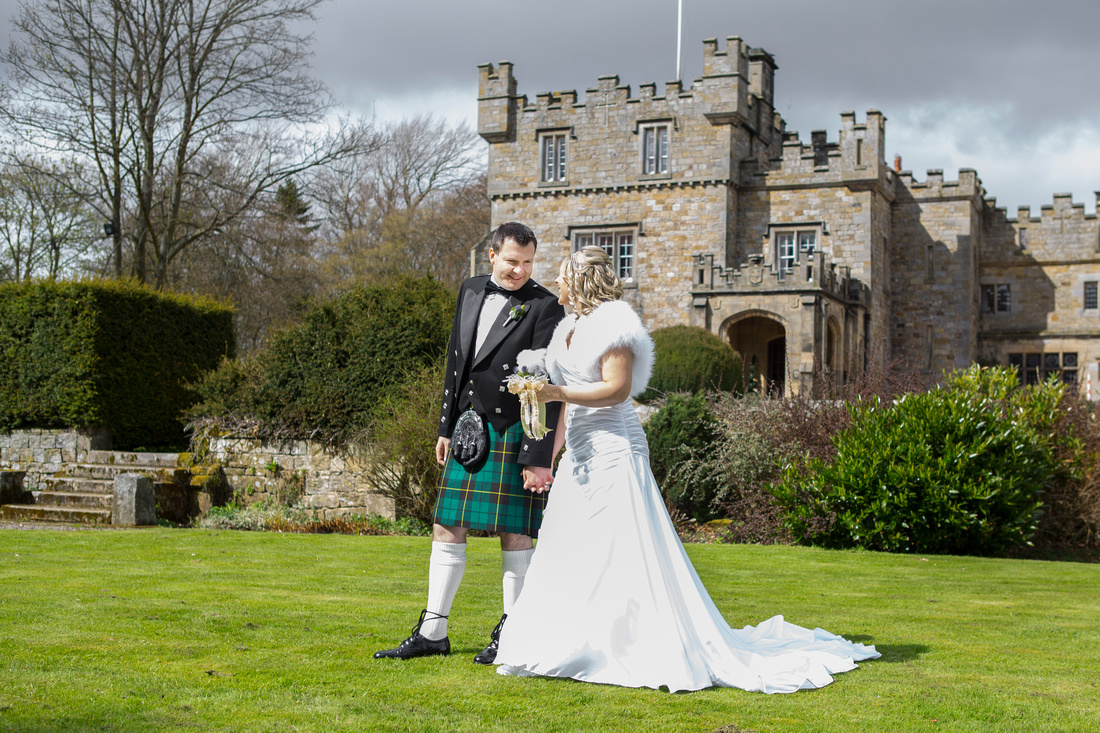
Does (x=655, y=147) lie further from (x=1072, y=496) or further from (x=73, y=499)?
(x=73, y=499)

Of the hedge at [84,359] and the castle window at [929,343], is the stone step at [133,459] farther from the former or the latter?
the castle window at [929,343]

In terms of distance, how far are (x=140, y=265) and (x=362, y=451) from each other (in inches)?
506

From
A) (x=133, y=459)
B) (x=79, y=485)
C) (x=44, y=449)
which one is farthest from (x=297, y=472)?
(x=44, y=449)

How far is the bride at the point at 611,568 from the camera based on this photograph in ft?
14.0

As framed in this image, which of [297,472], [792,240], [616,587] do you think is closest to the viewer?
[616,587]

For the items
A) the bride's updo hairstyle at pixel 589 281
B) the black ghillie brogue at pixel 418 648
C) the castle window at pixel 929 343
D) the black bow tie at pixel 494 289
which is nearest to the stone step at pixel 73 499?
the black ghillie brogue at pixel 418 648

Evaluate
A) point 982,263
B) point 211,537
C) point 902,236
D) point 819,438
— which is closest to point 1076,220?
point 982,263

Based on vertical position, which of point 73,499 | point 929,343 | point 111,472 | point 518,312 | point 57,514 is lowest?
point 57,514

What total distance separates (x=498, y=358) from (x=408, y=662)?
55.3 inches

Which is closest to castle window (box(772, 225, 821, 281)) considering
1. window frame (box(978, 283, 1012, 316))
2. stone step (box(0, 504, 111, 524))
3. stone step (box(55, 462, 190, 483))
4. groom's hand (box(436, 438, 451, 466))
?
window frame (box(978, 283, 1012, 316))

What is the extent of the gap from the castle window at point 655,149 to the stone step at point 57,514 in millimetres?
18994

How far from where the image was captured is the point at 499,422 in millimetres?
4660

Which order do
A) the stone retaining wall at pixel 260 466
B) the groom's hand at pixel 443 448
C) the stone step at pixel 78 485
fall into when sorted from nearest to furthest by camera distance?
the groom's hand at pixel 443 448 < the stone retaining wall at pixel 260 466 < the stone step at pixel 78 485

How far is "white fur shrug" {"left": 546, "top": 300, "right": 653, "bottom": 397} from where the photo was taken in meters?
4.47
